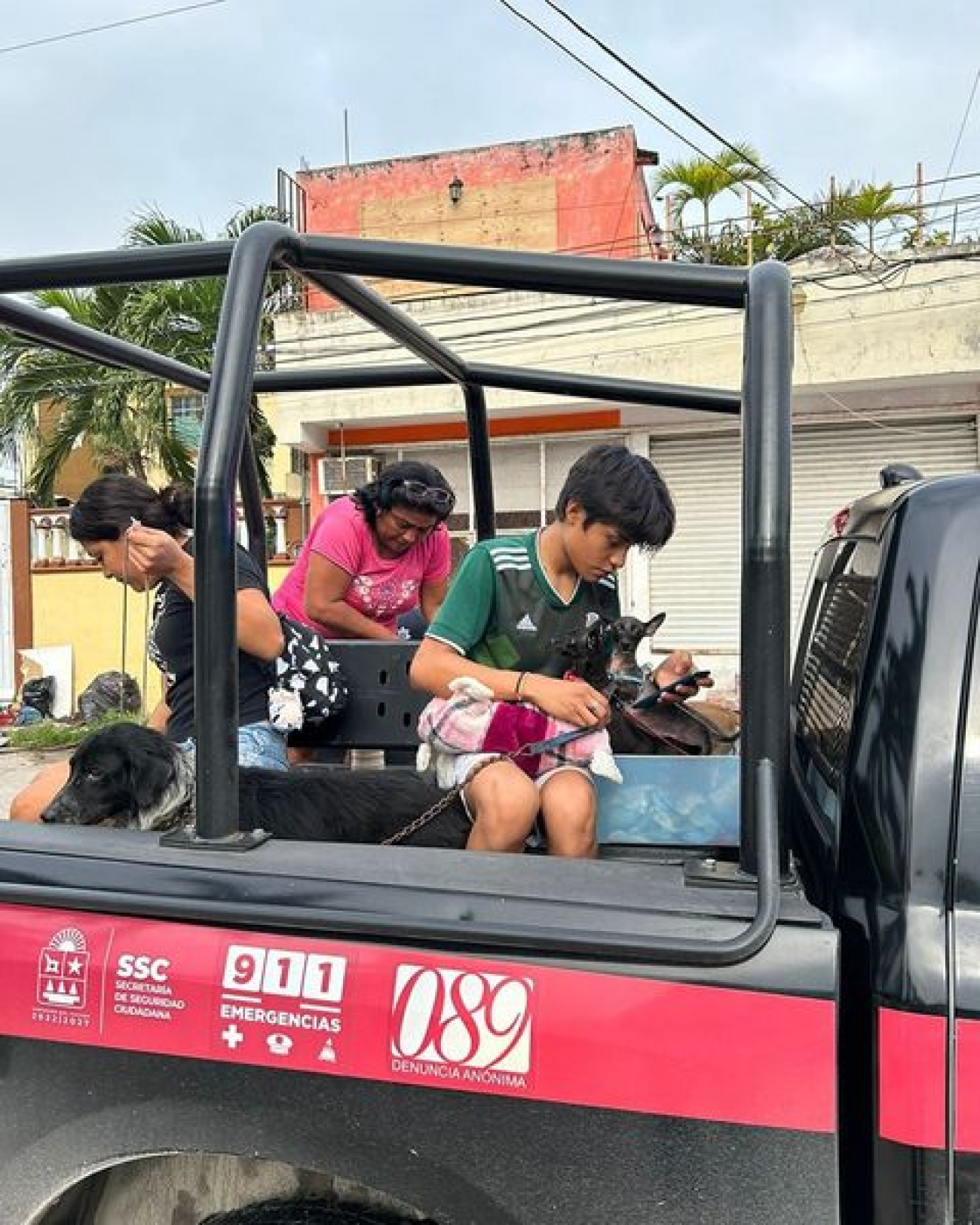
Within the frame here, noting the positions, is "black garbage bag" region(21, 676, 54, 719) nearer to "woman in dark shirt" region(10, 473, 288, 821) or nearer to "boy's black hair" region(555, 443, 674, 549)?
"woman in dark shirt" region(10, 473, 288, 821)

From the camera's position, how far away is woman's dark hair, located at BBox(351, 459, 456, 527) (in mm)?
3453

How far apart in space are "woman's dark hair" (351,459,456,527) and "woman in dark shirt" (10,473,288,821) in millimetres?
706

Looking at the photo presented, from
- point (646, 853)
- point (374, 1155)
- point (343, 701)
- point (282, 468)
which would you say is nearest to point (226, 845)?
point (374, 1155)

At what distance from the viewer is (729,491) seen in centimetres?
1141

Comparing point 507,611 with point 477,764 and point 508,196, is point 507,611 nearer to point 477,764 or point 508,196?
point 477,764

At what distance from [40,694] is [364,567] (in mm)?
9418

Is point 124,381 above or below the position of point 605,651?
above

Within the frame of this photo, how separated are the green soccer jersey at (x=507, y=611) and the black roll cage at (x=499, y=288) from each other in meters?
0.63

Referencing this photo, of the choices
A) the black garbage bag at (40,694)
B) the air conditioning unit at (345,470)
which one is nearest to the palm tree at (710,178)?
the air conditioning unit at (345,470)

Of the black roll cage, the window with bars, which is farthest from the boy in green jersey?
the window with bars

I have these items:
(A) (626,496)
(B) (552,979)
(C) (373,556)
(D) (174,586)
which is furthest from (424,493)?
(B) (552,979)

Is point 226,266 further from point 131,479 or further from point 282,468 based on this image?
point 282,468

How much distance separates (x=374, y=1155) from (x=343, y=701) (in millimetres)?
2010

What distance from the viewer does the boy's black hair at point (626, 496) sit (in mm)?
2152
